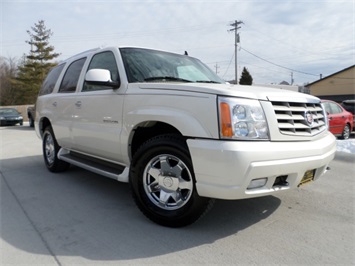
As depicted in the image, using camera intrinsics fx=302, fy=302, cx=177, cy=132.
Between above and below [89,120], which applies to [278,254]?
below

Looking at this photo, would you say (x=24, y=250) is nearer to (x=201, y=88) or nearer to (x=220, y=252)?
(x=220, y=252)

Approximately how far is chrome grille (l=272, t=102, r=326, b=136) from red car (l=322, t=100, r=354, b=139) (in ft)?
23.9

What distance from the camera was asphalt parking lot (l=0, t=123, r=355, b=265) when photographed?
2.48 meters

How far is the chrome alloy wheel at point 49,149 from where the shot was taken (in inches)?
211

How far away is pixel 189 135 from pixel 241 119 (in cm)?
48

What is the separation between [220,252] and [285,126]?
4.14 ft

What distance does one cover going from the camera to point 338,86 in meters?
38.1

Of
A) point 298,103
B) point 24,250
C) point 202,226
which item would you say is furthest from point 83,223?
point 298,103

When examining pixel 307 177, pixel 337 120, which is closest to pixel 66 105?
pixel 307 177

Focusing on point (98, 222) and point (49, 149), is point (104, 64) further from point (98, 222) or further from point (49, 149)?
point (49, 149)

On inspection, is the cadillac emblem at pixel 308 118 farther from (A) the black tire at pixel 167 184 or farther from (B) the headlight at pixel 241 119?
(A) the black tire at pixel 167 184

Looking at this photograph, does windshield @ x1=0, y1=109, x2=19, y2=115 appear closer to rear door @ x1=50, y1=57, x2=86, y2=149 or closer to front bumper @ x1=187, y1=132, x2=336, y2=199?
rear door @ x1=50, y1=57, x2=86, y2=149

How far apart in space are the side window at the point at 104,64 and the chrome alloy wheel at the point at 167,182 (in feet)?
4.04

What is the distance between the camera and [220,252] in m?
2.54
